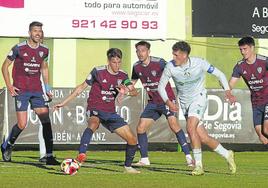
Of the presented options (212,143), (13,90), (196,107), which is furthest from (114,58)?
(13,90)

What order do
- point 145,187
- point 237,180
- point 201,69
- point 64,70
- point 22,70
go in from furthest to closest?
1. point 64,70
2. point 22,70
3. point 201,69
4. point 237,180
5. point 145,187

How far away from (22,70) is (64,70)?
8.50m

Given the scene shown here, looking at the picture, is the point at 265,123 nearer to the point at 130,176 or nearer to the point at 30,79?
the point at 130,176

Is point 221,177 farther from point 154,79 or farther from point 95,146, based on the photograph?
point 95,146

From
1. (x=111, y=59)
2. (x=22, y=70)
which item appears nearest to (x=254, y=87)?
(x=111, y=59)

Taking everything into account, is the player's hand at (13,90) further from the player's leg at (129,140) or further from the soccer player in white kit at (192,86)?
the soccer player in white kit at (192,86)

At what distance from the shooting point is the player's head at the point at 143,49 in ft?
55.6

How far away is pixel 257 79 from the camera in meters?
16.5

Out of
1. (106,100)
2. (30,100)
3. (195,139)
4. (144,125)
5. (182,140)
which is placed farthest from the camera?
(144,125)

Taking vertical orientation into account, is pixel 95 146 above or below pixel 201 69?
below

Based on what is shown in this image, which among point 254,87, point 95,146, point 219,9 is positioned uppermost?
point 219,9

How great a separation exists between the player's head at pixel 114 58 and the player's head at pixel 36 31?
151cm

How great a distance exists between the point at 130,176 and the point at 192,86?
1810mm

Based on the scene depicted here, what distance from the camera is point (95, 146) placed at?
23.3 meters
